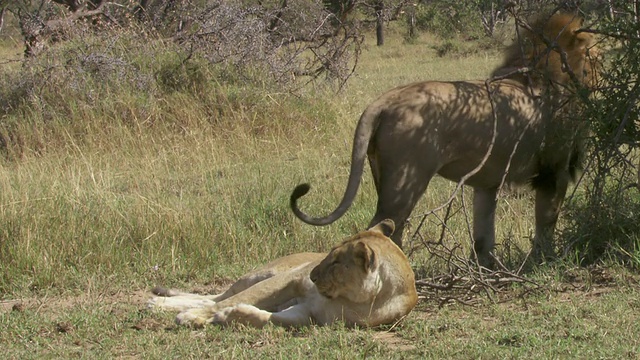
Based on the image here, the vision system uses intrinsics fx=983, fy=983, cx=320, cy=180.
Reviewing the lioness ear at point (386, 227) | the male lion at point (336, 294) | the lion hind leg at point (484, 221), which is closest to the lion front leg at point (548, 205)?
the lion hind leg at point (484, 221)

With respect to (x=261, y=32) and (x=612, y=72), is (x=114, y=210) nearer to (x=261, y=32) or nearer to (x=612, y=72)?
(x=612, y=72)

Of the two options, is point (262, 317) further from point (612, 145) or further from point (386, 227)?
point (612, 145)

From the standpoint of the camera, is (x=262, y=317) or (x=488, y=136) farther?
(x=488, y=136)

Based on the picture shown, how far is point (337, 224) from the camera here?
6738mm

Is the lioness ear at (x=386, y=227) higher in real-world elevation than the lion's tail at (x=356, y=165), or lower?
lower

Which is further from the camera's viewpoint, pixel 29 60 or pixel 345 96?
pixel 345 96

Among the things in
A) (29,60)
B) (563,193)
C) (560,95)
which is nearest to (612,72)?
(560,95)

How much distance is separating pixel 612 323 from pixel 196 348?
1.77m

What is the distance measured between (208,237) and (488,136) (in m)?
1.88

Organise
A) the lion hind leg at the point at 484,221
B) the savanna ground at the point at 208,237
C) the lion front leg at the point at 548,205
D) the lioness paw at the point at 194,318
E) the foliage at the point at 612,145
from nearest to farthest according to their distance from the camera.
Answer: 1. the savanna ground at the point at 208,237
2. the lioness paw at the point at 194,318
3. the foliage at the point at 612,145
4. the lion front leg at the point at 548,205
5. the lion hind leg at the point at 484,221

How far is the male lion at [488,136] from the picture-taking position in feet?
17.1

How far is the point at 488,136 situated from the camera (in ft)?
18.1

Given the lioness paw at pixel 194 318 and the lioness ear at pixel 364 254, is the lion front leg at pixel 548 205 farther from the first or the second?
the lioness paw at pixel 194 318

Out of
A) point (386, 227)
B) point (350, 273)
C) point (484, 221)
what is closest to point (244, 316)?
point (350, 273)
